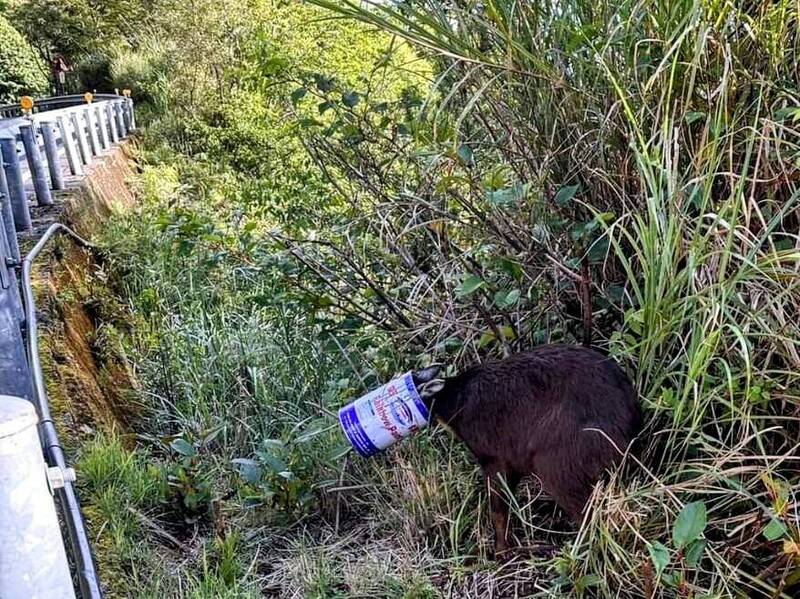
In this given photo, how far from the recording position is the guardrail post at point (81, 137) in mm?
7396

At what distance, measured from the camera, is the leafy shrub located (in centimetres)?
1563

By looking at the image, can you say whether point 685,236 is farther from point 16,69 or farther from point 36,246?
point 16,69

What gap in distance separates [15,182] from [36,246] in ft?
3.43

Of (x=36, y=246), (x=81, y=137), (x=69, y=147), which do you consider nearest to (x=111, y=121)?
(x=81, y=137)

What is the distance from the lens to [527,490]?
2260mm

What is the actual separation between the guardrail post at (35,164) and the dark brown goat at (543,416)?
432 centimetres

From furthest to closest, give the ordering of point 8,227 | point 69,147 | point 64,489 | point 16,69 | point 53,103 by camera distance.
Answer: point 16,69
point 53,103
point 69,147
point 8,227
point 64,489

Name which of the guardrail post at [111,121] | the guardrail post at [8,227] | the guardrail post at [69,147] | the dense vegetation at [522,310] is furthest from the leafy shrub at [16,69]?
the dense vegetation at [522,310]

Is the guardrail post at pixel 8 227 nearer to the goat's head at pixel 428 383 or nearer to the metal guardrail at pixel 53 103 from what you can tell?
the goat's head at pixel 428 383

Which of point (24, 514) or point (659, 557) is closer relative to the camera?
point (24, 514)

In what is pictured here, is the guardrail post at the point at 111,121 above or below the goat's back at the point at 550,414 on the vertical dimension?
below

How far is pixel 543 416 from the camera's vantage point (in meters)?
1.99

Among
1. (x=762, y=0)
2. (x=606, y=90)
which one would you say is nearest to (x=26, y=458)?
(x=606, y=90)

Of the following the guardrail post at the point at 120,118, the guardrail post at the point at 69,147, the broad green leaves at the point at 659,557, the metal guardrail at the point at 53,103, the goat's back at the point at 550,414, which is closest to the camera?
the broad green leaves at the point at 659,557
